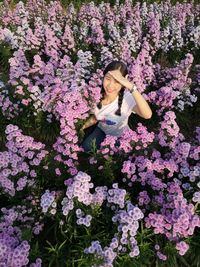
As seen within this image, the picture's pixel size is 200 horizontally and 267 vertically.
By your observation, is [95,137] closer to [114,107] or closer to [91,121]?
[91,121]

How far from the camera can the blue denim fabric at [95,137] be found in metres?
5.26

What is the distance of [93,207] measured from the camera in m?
3.97

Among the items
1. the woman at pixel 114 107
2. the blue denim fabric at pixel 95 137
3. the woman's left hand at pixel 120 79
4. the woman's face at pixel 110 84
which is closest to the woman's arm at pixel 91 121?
the woman at pixel 114 107

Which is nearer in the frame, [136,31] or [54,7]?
[136,31]

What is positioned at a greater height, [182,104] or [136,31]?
[136,31]

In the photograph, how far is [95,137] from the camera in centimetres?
549

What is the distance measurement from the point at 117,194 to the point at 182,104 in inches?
106

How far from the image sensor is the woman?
489cm

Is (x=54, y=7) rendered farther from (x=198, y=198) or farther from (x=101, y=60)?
(x=198, y=198)

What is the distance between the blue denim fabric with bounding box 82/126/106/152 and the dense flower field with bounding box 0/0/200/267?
0.40 ft

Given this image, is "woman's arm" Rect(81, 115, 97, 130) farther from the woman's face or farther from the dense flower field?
the woman's face

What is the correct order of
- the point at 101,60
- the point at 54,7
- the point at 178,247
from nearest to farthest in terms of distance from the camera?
the point at 178,247, the point at 101,60, the point at 54,7

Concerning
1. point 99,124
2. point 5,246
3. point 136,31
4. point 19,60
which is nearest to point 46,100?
point 99,124

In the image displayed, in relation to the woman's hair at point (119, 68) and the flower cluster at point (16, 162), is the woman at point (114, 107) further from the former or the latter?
the flower cluster at point (16, 162)
